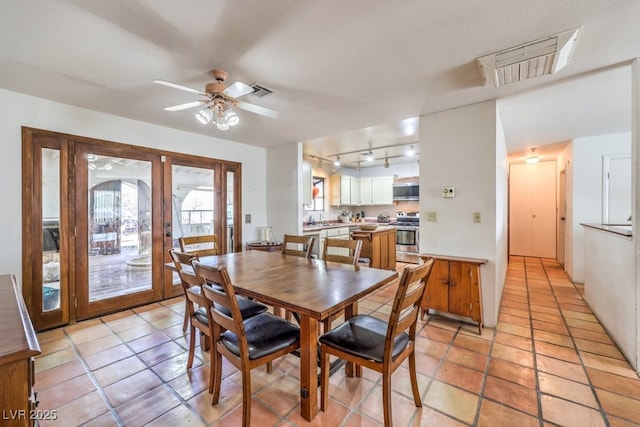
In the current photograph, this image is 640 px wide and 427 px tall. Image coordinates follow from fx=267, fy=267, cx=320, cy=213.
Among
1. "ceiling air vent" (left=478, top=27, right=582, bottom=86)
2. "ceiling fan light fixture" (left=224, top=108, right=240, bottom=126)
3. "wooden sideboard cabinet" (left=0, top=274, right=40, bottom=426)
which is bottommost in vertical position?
"wooden sideboard cabinet" (left=0, top=274, right=40, bottom=426)

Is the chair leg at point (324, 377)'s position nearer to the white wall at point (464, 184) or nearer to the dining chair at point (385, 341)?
the dining chair at point (385, 341)

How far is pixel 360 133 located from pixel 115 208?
11.3 feet

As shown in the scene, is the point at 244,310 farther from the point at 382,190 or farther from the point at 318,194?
the point at 382,190

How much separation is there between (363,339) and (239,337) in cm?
71

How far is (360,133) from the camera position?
409 cm

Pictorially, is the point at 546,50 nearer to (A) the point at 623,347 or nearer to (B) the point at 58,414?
(A) the point at 623,347

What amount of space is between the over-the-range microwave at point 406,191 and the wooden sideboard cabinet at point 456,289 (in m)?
3.63

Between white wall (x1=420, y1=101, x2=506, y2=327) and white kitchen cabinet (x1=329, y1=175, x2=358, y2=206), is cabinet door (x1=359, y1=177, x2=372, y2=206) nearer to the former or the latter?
white kitchen cabinet (x1=329, y1=175, x2=358, y2=206)

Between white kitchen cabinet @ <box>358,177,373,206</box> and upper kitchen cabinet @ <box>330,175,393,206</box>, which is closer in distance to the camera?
upper kitchen cabinet @ <box>330,175,393,206</box>

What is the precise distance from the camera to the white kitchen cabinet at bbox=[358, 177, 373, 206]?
708 centimetres

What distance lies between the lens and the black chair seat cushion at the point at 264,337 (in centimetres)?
153

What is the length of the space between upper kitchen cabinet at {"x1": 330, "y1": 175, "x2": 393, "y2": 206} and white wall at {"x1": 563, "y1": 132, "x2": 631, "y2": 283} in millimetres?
3375

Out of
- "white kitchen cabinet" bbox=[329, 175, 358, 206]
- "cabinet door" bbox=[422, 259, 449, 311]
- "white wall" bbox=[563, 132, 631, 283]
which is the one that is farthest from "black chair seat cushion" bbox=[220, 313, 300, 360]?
→ "white kitchen cabinet" bbox=[329, 175, 358, 206]

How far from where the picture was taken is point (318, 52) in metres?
1.89
